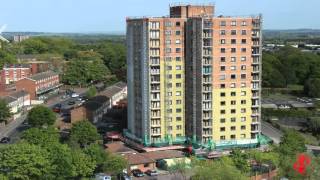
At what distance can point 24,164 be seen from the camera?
22375mm

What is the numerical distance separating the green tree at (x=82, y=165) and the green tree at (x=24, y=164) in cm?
106

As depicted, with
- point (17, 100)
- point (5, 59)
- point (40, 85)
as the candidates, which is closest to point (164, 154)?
point (17, 100)

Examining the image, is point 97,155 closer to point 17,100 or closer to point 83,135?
point 83,135

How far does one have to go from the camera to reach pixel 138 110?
30391mm

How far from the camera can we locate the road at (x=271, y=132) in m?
34.0

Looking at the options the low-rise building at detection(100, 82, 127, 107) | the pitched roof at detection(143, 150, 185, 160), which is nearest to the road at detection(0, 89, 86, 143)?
the low-rise building at detection(100, 82, 127, 107)

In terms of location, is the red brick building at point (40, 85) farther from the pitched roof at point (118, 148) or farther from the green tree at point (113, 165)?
the green tree at point (113, 165)

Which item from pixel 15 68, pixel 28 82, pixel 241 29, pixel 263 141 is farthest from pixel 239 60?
pixel 15 68

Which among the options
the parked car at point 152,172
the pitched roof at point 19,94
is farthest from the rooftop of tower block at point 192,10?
the pitched roof at point 19,94

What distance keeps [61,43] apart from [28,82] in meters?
40.7

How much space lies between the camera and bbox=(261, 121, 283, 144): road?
34019 millimetres

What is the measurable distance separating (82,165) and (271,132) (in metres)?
16.7

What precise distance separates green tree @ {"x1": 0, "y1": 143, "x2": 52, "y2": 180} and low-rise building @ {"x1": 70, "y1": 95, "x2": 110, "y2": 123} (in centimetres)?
1381

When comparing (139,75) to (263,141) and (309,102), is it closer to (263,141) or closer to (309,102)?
(263,141)
